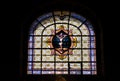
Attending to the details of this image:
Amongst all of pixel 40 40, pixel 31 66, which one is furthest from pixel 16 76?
pixel 40 40

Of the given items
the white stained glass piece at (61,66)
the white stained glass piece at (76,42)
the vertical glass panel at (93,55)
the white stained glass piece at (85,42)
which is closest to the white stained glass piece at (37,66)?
the white stained glass piece at (61,66)

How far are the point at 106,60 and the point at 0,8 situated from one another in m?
2.61

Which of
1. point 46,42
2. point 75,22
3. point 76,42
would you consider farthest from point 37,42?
point 75,22

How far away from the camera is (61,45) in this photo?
7.98 metres

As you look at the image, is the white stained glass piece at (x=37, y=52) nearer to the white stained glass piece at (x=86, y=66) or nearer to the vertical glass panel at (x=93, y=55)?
the white stained glass piece at (x=86, y=66)

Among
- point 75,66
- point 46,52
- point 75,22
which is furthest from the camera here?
point 75,22

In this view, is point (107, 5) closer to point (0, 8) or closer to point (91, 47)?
point (91, 47)

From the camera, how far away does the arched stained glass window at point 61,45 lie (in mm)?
7789

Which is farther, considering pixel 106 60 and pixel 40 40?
pixel 40 40

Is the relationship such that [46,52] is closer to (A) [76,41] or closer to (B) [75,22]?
(A) [76,41]

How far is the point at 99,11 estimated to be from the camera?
25.1 feet

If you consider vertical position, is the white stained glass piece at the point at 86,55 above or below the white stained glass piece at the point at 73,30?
below

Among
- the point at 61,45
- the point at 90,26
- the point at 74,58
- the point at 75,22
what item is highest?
the point at 75,22

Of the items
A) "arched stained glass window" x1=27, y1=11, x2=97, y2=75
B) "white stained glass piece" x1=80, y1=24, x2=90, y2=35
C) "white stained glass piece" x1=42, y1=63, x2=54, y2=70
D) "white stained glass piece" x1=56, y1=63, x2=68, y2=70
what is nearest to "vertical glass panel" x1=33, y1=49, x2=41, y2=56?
"arched stained glass window" x1=27, y1=11, x2=97, y2=75
